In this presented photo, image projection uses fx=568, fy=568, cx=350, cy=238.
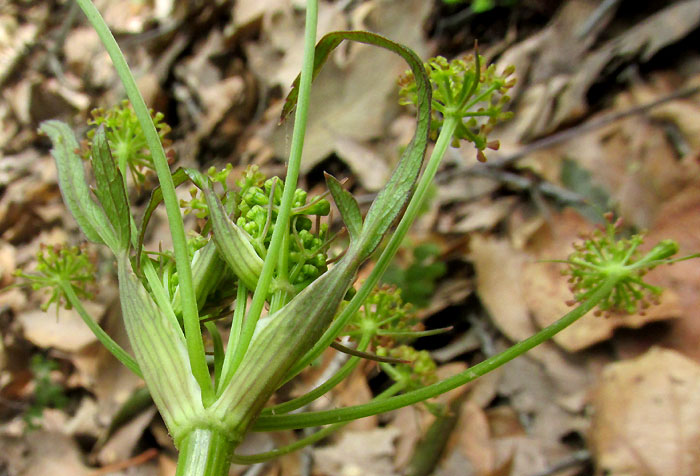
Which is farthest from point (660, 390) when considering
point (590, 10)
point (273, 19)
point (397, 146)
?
point (273, 19)

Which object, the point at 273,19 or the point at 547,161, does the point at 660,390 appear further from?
the point at 273,19

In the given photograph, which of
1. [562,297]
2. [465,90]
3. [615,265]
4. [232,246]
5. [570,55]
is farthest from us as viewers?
[570,55]

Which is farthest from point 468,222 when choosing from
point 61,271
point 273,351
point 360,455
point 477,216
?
point 273,351

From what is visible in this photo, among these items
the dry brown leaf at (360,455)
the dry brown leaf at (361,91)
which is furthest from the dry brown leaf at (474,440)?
the dry brown leaf at (361,91)

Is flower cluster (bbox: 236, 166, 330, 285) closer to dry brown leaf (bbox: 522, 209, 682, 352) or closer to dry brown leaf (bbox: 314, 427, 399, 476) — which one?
dry brown leaf (bbox: 522, 209, 682, 352)

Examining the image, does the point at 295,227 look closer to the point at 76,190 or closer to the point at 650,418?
the point at 76,190

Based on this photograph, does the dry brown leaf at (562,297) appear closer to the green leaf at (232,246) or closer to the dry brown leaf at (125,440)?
the green leaf at (232,246)
